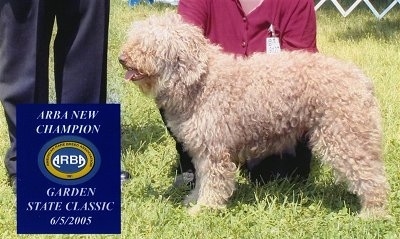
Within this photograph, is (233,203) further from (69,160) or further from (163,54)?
(69,160)

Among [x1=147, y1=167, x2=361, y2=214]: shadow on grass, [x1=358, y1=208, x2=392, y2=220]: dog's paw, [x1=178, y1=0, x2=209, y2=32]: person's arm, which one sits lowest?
[x1=358, y1=208, x2=392, y2=220]: dog's paw

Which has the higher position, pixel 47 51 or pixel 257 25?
pixel 47 51

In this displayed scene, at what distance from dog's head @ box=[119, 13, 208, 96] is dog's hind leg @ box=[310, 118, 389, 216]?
77 cm

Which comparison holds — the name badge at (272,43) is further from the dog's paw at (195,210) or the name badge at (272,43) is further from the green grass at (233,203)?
the dog's paw at (195,210)

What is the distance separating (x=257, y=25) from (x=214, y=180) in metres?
1.03

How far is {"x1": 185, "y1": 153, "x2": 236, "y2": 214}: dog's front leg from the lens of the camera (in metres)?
3.83

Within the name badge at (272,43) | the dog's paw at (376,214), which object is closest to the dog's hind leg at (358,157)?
the dog's paw at (376,214)

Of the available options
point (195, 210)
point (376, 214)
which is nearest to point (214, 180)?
point (195, 210)

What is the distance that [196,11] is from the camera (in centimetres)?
416

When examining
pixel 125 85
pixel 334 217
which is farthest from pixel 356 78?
pixel 125 85

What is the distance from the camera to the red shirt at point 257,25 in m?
4.23

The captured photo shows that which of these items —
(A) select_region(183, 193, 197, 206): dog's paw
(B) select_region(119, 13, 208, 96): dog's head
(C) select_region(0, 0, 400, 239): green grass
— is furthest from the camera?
(A) select_region(183, 193, 197, 206): dog's paw
